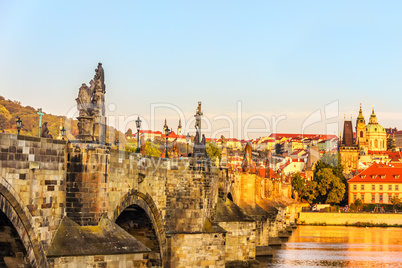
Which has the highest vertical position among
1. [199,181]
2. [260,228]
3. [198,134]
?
[198,134]

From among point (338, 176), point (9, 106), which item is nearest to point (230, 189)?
point (9, 106)

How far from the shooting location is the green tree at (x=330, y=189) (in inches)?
4771

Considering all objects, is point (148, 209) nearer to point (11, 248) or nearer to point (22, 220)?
point (11, 248)

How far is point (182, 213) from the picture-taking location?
3075 centimetres

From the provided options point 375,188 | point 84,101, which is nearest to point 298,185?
point 375,188

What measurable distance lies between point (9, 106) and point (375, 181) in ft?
314

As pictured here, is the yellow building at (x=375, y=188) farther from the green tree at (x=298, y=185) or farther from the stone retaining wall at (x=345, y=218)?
the stone retaining wall at (x=345, y=218)

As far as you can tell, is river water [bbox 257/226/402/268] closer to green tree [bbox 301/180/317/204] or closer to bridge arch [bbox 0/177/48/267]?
green tree [bbox 301/180/317/204]

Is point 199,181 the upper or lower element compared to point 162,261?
upper

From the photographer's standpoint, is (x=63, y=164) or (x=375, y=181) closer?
(x=63, y=164)

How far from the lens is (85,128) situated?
64.8 ft

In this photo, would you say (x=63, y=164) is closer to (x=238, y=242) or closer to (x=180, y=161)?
(x=180, y=161)

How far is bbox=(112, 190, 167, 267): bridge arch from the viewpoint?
24.3 metres

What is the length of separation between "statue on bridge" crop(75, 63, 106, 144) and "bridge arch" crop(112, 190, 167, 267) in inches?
143
